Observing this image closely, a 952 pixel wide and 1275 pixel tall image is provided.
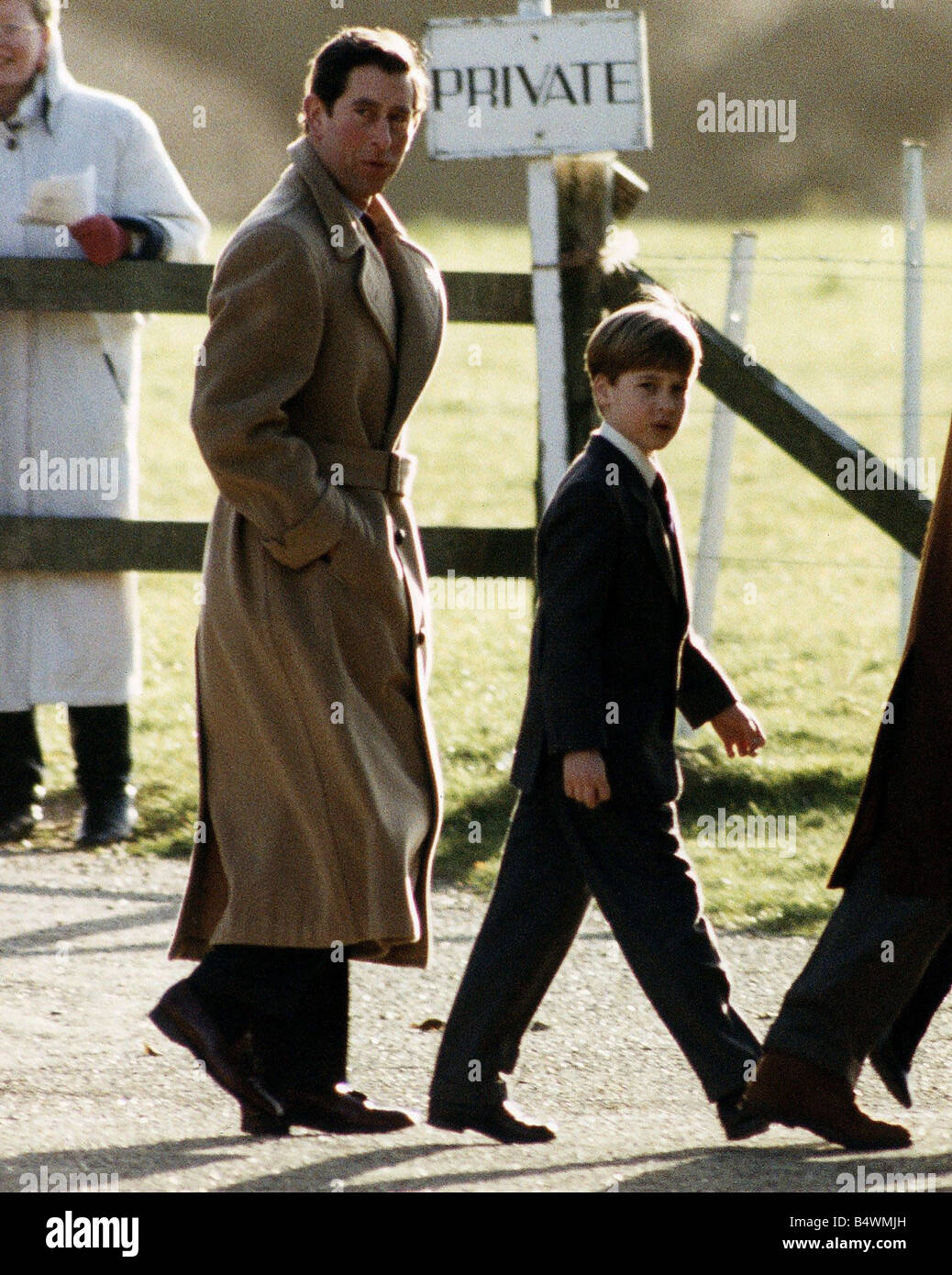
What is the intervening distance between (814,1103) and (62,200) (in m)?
3.59

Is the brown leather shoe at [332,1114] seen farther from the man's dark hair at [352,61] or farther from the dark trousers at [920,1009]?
the man's dark hair at [352,61]

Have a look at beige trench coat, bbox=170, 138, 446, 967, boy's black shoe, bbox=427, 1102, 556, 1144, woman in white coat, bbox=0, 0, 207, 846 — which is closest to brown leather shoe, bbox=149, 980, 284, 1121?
beige trench coat, bbox=170, 138, 446, 967

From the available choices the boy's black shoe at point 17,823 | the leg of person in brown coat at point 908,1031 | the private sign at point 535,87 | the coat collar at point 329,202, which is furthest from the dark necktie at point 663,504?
the boy's black shoe at point 17,823

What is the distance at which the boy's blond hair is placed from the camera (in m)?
3.87

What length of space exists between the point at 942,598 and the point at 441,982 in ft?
6.05

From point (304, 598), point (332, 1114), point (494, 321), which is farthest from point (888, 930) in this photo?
point (494, 321)

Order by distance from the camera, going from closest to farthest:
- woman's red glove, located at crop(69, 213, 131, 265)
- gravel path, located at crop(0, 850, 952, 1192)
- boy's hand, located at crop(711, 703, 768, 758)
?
gravel path, located at crop(0, 850, 952, 1192) → boy's hand, located at crop(711, 703, 768, 758) → woman's red glove, located at crop(69, 213, 131, 265)

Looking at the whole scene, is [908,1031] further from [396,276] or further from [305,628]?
[396,276]

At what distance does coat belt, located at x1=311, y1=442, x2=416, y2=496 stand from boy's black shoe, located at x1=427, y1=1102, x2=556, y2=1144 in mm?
1110

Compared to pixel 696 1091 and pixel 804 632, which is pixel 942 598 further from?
pixel 804 632

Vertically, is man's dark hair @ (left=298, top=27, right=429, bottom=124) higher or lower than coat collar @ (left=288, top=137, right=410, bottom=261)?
higher

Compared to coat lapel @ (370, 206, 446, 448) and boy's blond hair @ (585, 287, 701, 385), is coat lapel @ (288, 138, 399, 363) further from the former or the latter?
boy's blond hair @ (585, 287, 701, 385)

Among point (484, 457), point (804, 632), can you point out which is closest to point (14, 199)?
point (804, 632)

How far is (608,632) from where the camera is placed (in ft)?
12.7
